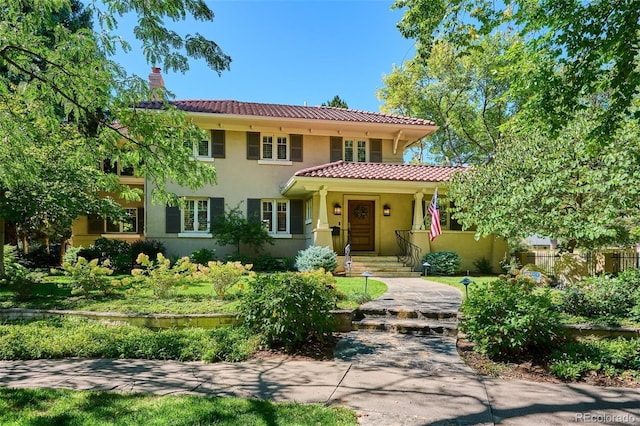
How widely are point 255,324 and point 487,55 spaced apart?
2327 centimetres

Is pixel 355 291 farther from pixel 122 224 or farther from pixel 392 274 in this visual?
pixel 122 224

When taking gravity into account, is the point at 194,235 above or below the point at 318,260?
above

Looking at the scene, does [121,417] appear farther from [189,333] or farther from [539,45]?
[539,45]

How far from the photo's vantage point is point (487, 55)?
23266 millimetres

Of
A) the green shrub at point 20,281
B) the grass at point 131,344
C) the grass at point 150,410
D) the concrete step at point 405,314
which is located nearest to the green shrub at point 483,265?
the concrete step at point 405,314

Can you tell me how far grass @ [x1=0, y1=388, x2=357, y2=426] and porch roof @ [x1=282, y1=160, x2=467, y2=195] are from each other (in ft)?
32.2

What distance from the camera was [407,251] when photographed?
14.8 meters

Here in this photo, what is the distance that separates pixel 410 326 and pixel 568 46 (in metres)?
4.75

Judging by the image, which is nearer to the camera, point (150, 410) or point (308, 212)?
point (150, 410)

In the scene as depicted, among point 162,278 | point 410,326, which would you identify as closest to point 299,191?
point 162,278

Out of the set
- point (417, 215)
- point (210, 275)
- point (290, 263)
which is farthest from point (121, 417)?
point (417, 215)

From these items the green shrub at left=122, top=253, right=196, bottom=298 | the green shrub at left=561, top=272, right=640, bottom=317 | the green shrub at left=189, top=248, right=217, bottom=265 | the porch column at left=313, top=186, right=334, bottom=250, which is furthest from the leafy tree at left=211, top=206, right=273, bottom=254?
the green shrub at left=561, top=272, right=640, bottom=317

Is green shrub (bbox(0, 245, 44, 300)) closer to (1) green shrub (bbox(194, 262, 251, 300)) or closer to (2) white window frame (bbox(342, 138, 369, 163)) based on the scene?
(1) green shrub (bbox(194, 262, 251, 300))

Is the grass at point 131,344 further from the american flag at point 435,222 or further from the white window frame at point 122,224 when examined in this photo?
the white window frame at point 122,224
